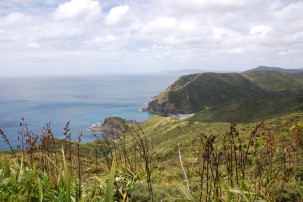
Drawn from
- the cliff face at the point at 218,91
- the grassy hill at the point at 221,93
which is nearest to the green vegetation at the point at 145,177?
the grassy hill at the point at 221,93

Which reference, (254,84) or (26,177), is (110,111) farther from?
(254,84)

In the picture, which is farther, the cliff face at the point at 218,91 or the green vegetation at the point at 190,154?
the cliff face at the point at 218,91

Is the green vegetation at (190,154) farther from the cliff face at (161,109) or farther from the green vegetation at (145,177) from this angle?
the cliff face at (161,109)

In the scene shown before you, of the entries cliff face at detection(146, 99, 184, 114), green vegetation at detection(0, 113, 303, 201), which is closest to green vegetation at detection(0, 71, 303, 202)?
green vegetation at detection(0, 113, 303, 201)

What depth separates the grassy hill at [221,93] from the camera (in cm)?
9491

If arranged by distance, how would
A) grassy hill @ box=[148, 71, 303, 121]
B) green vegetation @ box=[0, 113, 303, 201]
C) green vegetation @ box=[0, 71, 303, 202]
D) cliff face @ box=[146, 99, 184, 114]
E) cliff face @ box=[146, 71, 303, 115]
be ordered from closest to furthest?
green vegetation @ box=[0, 113, 303, 201]
green vegetation @ box=[0, 71, 303, 202]
grassy hill @ box=[148, 71, 303, 121]
cliff face @ box=[146, 99, 184, 114]
cliff face @ box=[146, 71, 303, 115]

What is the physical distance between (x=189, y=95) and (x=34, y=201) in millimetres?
138255

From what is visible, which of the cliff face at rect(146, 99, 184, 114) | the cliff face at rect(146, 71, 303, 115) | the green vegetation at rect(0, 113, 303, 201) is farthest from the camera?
the cliff face at rect(146, 71, 303, 115)

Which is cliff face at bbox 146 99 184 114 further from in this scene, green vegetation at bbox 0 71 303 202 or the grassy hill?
green vegetation at bbox 0 71 303 202

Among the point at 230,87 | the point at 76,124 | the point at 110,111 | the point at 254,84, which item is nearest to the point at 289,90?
the point at 254,84

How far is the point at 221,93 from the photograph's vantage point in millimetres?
146375

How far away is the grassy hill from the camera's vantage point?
94.9 meters

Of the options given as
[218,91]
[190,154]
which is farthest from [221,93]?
[190,154]

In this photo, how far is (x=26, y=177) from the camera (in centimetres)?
296
